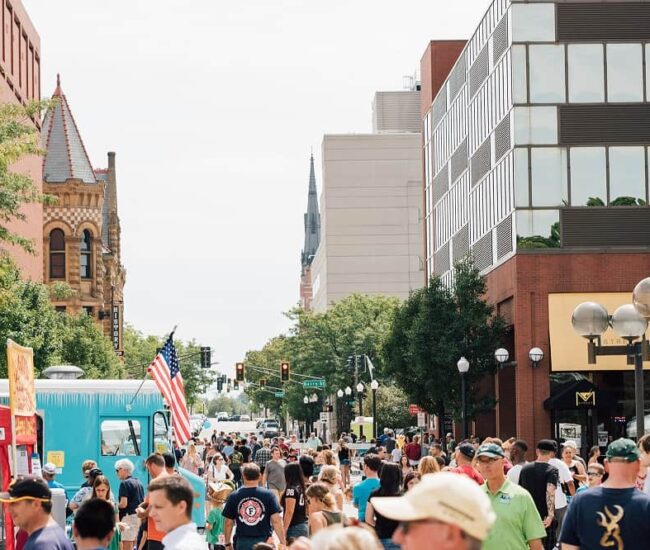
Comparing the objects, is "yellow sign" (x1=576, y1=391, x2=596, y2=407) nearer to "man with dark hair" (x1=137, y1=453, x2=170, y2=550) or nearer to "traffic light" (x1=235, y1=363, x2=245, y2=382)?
"man with dark hair" (x1=137, y1=453, x2=170, y2=550)

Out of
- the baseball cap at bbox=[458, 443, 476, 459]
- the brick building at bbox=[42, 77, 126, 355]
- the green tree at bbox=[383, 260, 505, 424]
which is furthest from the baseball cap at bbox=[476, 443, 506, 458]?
the brick building at bbox=[42, 77, 126, 355]

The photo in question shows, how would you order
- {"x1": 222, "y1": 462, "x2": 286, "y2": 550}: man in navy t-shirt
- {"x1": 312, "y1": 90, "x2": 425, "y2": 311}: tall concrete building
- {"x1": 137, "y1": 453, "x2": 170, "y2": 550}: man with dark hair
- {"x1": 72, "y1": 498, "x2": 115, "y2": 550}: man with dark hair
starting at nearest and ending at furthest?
{"x1": 72, "y1": 498, "x2": 115, "y2": 550}: man with dark hair → {"x1": 222, "y1": 462, "x2": 286, "y2": 550}: man in navy t-shirt → {"x1": 137, "y1": 453, "x2": 170, "y2": 550}: man with dark hair → {"x1": 312, "y1": 90, "x2": 425, "y2": 311}: tall concrete building

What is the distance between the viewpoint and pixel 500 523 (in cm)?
1050

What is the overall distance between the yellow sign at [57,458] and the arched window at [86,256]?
60249 millimetres

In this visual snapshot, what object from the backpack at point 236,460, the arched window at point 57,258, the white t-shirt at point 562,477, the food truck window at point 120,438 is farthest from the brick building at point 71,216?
the white t-shirt at point 562,477

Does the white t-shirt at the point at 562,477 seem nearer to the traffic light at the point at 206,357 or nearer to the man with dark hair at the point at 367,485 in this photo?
the man with dark hair at the point at 367,485

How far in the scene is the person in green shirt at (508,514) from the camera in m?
10.5

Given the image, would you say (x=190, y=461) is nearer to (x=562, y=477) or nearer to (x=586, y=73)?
(x=562, y=477)

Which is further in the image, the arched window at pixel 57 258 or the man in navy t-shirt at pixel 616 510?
the arched window at pixel 57 258

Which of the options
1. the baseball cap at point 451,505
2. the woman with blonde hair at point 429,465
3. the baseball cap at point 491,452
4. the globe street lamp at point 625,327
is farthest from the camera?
the globe street lamp at point 625,327

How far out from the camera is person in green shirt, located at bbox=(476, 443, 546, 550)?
10523mm

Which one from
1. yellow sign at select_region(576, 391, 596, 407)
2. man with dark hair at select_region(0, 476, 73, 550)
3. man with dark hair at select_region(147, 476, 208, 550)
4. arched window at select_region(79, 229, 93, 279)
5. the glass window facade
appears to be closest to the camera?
man with dark hair at select_region(147, 476, 208, 550)

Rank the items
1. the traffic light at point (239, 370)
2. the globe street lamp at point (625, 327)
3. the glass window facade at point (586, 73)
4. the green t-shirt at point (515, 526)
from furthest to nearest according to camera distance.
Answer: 1. the traffic light at point (239, 370)
2. the glass window facade at point (586, 73)
3. the globe street lamp at point (625, 327)
4. the green t-shirt at point (515, 526)

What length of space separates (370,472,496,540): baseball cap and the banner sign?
10.9 metres
